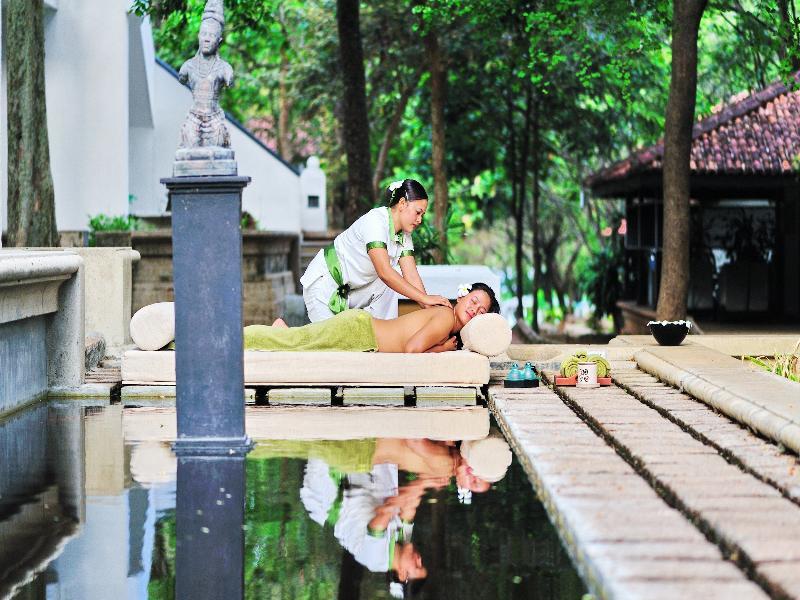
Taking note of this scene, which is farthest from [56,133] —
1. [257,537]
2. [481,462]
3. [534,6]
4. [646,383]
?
[257,537]

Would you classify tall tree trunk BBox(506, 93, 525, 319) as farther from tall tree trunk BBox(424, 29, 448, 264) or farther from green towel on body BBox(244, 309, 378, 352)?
green towel on body BBox(244, 309, 378, 352)

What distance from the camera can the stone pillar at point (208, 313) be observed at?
790 centimetres

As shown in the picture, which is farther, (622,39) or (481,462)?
(622,39)

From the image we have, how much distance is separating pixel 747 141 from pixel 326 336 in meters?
12.7

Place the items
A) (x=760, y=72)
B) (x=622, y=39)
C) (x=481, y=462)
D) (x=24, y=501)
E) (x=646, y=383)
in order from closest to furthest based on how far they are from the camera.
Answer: (x=24, y=501)
(x=481, y=462)
(x=646, y=383)
(x=622, y=39)
(x=760, y=72)

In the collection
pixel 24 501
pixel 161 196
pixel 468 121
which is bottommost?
pixel 24 501

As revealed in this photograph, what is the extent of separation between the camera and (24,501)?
6.73m

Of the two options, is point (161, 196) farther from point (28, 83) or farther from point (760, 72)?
point (760, 72)

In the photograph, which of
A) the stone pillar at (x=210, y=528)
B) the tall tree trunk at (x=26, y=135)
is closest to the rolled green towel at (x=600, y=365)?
the stone pillar at (x=210, y=528)

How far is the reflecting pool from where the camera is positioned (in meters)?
5.15

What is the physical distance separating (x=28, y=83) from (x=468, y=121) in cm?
1704

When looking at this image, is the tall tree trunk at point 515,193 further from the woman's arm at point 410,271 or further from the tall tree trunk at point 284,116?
the woman's arm at point 410,271

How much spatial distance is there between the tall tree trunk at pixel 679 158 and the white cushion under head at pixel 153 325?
746 cm

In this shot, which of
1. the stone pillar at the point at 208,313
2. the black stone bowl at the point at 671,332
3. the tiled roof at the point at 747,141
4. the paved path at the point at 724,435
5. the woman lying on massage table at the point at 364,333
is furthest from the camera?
the tiled roof at the point at 747,141
